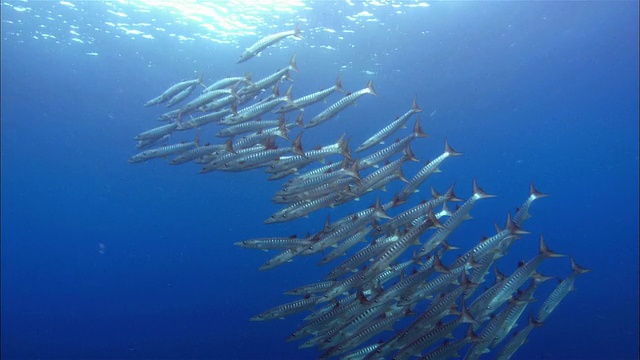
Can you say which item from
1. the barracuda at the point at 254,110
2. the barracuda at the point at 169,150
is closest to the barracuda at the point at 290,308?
the barracuda at the point at 254,110

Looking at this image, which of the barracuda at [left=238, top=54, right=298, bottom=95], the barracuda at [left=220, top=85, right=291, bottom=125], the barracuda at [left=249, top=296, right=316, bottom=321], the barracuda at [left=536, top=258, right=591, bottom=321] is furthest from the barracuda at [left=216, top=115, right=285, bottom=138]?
the barracuda at [left=536, top=258, right=591, bottom=321]

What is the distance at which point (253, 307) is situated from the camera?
69.5 feet

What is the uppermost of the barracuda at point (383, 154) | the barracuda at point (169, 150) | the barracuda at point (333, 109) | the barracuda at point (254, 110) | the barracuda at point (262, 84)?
the barracuda at point (169, 150)

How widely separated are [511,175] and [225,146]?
46.9 m

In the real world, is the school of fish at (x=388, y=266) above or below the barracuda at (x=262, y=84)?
below

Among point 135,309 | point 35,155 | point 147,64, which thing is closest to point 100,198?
point 35,155

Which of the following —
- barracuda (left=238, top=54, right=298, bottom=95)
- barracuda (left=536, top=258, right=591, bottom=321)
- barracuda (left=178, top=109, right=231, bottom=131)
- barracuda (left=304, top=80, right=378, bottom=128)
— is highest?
barracuda (left=178, top=109, right=231, bottom=131)

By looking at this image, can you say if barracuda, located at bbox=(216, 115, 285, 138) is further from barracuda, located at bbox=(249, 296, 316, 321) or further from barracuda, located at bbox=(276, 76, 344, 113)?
barracuda, located at bbox=(249, 296, 316, 321)

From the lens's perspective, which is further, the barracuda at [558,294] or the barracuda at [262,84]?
the barracuda at [262,84]

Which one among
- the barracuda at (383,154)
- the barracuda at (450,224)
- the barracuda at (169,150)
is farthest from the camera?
the barracuda at (169,150)

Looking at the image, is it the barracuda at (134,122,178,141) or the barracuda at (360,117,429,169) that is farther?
the barracuda at (134,122,178,141)

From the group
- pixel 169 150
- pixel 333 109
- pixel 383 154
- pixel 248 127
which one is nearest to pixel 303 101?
pixel 333 109

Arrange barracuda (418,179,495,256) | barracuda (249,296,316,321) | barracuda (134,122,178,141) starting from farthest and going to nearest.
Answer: barracuda (134,122,178,141) < barracuda (249,296,316,321) < barracuda (418,179,495,256)

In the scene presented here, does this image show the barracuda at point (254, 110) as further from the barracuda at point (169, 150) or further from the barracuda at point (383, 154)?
the barracuda at point (383, 154)
